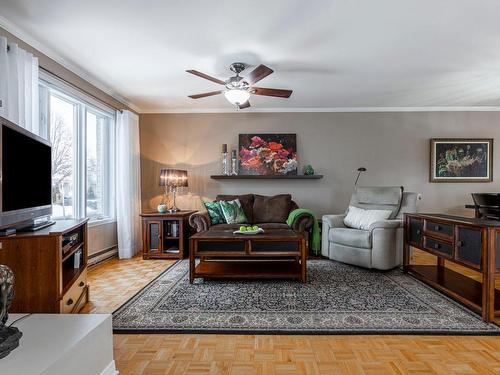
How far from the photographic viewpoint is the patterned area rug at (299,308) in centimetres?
214

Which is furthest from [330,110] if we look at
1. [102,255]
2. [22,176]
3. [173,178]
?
[22,176]

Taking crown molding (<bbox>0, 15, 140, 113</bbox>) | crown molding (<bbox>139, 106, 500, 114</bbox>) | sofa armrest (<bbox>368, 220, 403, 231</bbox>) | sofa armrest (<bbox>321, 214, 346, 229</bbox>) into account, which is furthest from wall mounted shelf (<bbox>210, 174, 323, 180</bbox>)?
crown molding (<bbox>0, 15, 140, 113</bbox>)

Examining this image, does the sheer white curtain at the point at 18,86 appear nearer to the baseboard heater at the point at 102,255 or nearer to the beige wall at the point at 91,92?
Answer: the beige wall at the point at 91,92

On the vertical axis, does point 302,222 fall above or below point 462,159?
below

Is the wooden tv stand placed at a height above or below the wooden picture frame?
below

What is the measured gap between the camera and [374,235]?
353cm

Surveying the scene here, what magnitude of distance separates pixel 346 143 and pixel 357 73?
68.6 inches

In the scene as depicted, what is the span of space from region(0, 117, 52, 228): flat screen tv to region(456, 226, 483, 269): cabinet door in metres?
3.19

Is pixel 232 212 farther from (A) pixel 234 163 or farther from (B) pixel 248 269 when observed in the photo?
(B) pixel 248 269

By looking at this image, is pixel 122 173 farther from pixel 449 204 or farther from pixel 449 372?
pixel 449 204

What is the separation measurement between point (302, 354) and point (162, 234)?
3040 millimetres

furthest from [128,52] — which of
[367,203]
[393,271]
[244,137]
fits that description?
[393,271]

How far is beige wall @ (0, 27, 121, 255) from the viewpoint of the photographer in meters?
2.83

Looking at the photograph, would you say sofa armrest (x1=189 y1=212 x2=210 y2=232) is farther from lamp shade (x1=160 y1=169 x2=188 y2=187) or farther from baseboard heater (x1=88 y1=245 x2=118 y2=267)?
baseboard heater (x1=88 y1=245 x2=118 y2=267)
